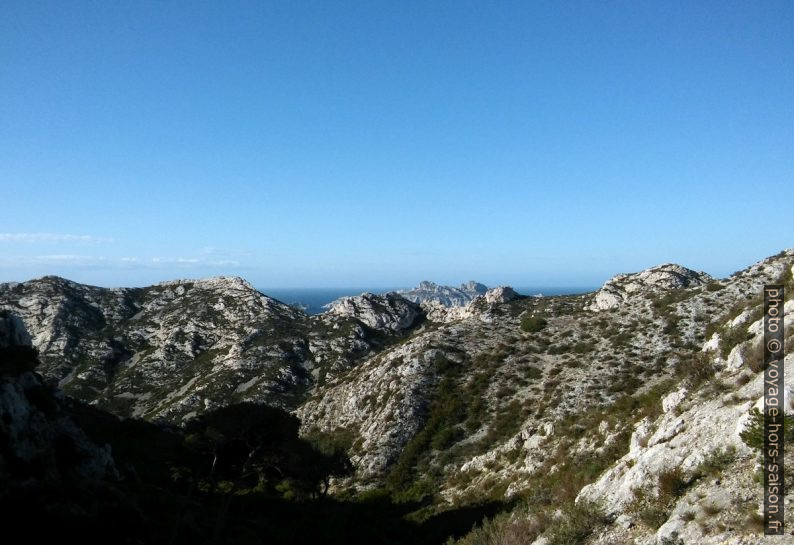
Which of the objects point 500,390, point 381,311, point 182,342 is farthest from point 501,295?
point 182,342

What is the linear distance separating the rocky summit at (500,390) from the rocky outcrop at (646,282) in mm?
515

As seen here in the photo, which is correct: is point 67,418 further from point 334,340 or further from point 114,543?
point 334,340

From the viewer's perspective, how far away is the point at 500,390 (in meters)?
46.6

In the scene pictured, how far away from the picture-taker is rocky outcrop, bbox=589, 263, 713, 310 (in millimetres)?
79500

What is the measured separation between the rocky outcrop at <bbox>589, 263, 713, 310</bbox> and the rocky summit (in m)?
0.52

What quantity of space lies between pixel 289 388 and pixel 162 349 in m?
42.4

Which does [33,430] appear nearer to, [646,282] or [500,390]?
[500,390]

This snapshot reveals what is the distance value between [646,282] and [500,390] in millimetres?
54781

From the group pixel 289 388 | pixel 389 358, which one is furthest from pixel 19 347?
pixel 289 388

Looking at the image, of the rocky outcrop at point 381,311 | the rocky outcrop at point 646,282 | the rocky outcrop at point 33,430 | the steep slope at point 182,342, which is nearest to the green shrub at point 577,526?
the rocky outcrop at point 33,430

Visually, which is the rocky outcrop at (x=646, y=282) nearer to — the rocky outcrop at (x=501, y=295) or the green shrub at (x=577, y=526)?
the rocky outcrop at (x=501, y=295)

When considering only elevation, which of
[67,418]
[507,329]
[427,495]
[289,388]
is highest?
[507,329]

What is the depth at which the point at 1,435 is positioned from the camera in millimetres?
28109

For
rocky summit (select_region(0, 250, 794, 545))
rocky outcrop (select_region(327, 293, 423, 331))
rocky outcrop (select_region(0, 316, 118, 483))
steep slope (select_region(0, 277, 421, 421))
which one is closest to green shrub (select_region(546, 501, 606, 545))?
rocky summit (select_region(0, 250, 794, 545))
